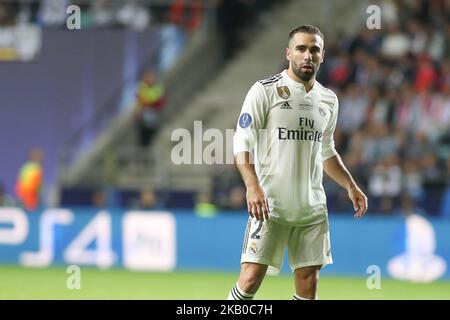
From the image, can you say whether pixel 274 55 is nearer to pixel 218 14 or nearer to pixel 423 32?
pixel 218 14

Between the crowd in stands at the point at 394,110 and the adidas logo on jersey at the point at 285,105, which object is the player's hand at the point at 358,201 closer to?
the adidas logo on jersey at the point at 285,105

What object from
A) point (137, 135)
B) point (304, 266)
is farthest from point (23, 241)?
point (304, 266)

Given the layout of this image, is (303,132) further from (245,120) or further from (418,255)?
(418,255)

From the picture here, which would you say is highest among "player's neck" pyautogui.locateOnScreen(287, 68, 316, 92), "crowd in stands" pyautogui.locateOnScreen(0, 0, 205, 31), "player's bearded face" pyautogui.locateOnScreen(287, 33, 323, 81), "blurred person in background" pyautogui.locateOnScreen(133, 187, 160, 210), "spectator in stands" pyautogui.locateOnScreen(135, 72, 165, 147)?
"crowd in stands" pyautogui.locateOnScreen(0, 0, 205, 31)

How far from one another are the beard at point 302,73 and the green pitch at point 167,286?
472cm

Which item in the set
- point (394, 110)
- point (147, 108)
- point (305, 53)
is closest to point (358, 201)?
point (305, 53)

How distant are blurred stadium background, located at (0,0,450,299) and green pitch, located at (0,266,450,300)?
0.12ft

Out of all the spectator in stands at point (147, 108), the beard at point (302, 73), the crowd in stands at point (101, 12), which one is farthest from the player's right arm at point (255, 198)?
the crowd in stands at point (101, 12)

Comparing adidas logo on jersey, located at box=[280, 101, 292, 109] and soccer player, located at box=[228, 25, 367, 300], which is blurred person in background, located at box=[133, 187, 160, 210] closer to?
soccer player, located at box=[228, 25, 367, 300]

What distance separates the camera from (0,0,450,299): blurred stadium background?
15852mm

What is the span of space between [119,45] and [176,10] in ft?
4.37

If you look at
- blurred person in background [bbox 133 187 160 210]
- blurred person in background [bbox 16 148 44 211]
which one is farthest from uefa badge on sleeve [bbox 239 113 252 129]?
blurred person in background [bbox 16 148 44 211]
